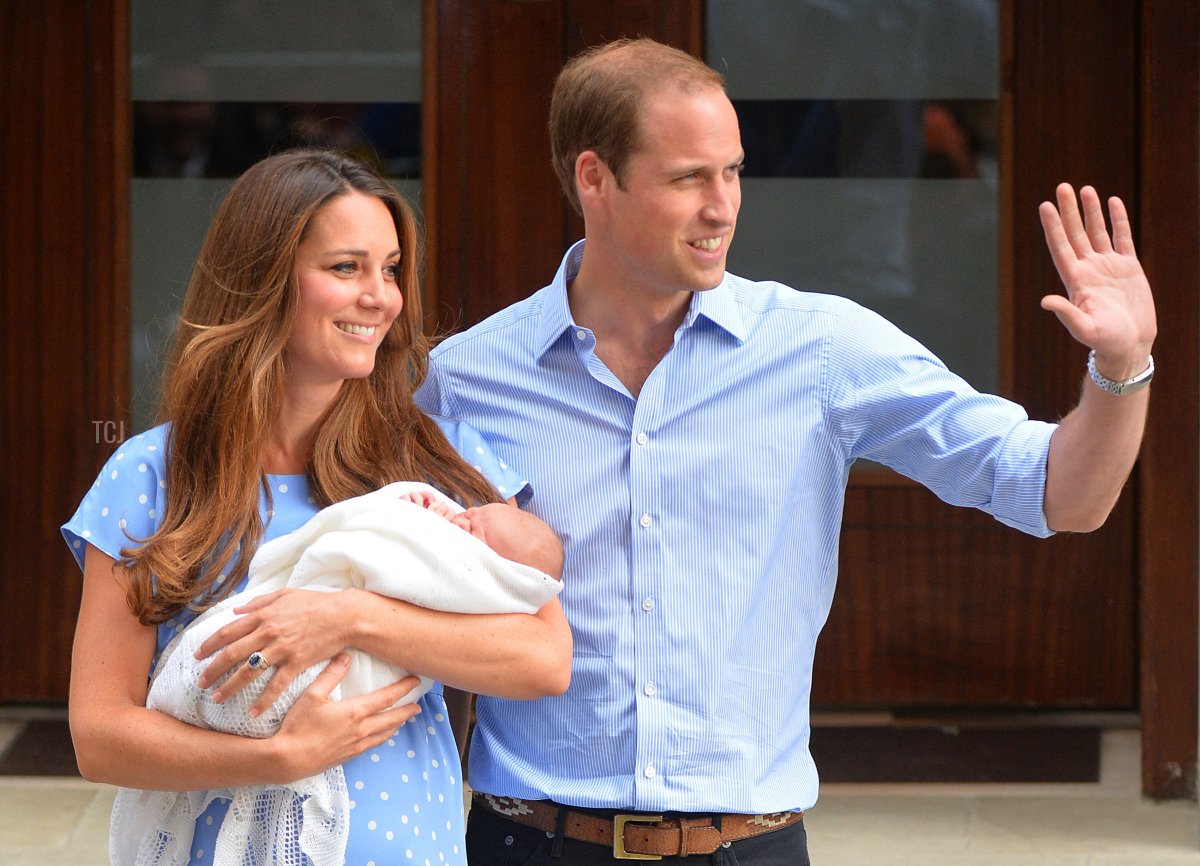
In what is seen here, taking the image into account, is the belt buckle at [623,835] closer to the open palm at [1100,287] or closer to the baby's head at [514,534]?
the baby's head at [514,534]

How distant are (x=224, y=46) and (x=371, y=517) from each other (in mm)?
3248

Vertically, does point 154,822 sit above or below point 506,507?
below

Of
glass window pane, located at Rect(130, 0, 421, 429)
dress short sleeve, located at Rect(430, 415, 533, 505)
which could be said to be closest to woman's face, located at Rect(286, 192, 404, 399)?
dress short sleeve, located at Rect(430, 415, 533, 505)

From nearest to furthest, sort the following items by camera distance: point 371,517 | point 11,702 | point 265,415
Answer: point 371,517, point 265,415, point 11,702

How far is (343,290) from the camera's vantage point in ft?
7.83

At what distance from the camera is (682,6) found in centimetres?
489

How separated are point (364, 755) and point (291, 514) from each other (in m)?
0.37

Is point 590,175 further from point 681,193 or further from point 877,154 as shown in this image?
point 877,154

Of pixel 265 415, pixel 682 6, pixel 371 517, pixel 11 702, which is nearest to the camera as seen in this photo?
pixel 371 517

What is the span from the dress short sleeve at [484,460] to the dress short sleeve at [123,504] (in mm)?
434

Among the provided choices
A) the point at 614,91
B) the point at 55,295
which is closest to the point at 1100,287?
the point at 614,91

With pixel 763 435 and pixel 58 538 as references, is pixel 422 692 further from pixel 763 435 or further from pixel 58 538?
pixel 58 538

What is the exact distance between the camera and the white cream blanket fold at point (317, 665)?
2191 millimetres

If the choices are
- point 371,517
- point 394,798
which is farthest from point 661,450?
Result: point 394,798
